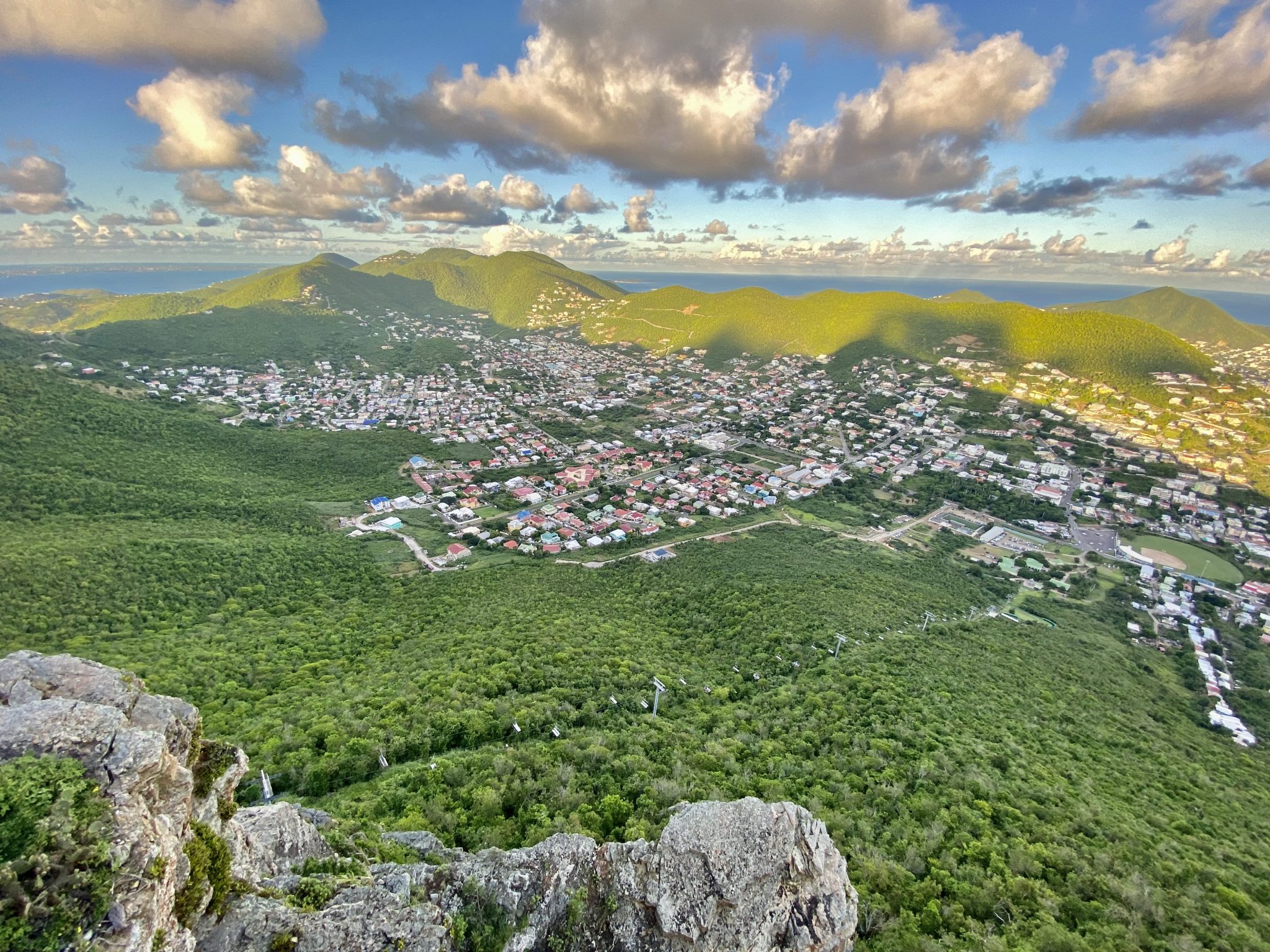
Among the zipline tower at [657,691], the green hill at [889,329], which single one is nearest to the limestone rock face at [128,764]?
the zipline tower at [657,691]

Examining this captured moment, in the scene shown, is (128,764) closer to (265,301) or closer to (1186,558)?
(1186,558)

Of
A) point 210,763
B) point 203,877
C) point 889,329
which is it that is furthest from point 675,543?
point 889,329

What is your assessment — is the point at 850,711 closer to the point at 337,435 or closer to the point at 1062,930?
the point at 1062,930

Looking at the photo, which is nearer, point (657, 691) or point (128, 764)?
point (128, 764)

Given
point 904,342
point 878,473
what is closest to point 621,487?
point 878,473

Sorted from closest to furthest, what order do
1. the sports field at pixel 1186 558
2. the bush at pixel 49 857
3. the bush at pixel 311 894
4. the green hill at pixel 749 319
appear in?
the bush at pixel 49 857 < the bush at pixel 311 894 < the sports field at pixel 1186 558 < the green hill at pixel 749 319

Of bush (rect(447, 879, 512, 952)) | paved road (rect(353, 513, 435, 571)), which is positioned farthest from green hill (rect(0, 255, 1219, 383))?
bush (rect(447, 879, 512, 952))

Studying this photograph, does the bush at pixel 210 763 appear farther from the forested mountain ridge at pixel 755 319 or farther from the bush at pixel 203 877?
the forested mountain ridge at pixel 755 319
